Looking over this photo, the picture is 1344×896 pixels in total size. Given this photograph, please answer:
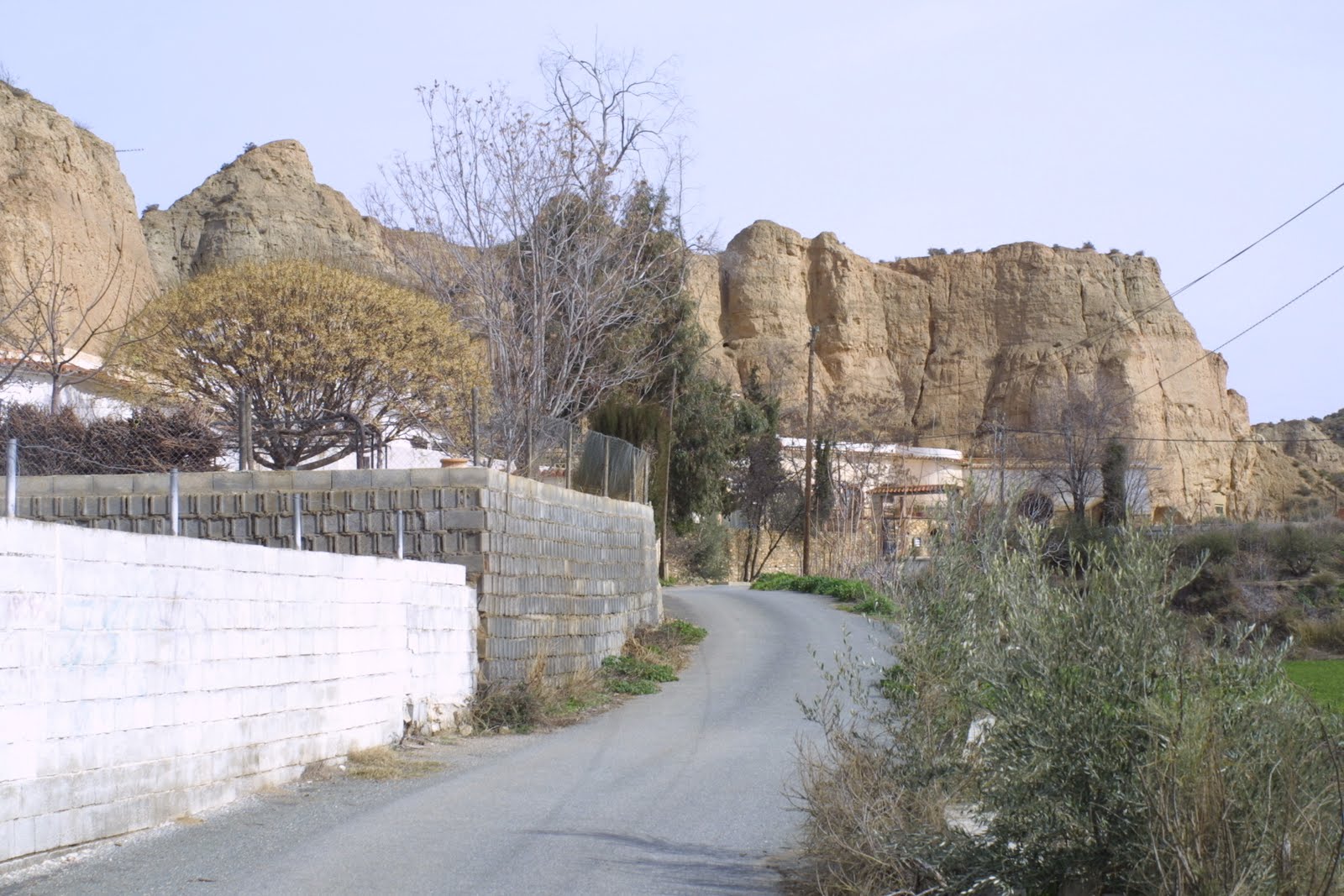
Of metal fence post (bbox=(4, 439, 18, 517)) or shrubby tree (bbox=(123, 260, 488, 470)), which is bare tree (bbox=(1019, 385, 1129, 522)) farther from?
metal fence post (bbox=(4, 439, 18, 517))

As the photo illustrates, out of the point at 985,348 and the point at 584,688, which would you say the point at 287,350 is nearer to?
the point at 584,688

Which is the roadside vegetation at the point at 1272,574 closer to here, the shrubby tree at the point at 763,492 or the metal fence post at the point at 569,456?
the shrubby tree at the point at 763,492

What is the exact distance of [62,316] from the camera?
2906cm

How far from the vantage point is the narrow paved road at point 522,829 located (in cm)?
684

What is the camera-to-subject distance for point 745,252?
2901 inches

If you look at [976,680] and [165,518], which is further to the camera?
[165,518]

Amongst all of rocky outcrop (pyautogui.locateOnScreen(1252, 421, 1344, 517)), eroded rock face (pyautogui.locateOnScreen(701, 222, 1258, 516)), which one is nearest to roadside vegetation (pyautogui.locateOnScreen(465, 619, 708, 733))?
eroded rock face (pyautogui.locateOnScreen(701, 222, 1258, 516))

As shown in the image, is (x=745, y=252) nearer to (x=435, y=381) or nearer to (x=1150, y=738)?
(x=435, y=381)

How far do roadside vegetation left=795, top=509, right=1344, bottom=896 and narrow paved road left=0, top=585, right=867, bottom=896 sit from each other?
3.15 ft

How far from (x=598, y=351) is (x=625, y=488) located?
31.7 feet

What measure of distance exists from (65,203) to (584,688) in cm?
2740

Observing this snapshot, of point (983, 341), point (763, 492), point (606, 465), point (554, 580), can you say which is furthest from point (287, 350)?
point (983, 341)

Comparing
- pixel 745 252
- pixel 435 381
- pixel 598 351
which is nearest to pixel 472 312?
pixel 598 351

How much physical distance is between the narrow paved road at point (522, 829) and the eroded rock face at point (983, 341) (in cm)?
5419
